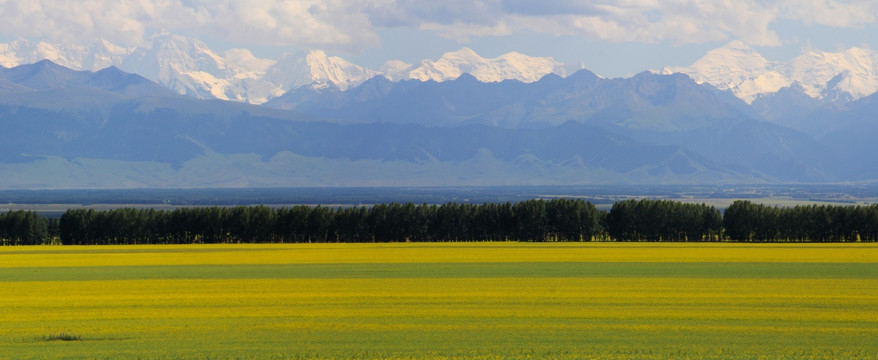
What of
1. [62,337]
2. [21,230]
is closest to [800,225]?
[21,230]

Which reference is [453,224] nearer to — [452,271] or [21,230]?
[21,230]

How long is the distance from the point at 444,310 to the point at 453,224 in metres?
95.4

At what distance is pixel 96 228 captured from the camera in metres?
135

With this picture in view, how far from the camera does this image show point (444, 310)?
46219 mm

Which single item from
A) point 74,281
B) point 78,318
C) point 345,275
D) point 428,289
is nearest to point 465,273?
point 345,275

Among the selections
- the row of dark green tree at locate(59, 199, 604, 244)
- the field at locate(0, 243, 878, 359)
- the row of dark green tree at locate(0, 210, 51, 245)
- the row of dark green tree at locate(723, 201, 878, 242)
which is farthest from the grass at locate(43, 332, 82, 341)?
the row of dark green tree at locate(723, 201, 878, 242)

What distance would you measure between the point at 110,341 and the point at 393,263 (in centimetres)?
3988

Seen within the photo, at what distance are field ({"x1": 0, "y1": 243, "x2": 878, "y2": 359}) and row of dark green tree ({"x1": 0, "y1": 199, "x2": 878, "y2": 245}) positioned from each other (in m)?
57.1

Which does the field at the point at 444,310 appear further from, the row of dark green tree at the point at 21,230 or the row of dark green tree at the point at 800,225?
the row of dark green tree at the point at 21,230

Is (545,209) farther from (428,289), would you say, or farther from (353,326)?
(353,326)

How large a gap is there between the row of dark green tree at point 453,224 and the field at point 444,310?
57.1m

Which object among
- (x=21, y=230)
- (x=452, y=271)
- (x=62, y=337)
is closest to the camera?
(x=62, y=337)

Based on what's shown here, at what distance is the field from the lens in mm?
36812

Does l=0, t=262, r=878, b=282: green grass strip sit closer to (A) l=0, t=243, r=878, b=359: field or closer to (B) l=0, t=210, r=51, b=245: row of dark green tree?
(A) l=0, t=243, r=878, b=359: field
